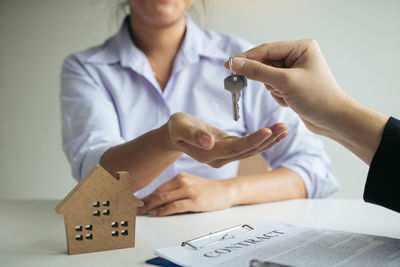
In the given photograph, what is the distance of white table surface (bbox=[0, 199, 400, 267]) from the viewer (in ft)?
2.22

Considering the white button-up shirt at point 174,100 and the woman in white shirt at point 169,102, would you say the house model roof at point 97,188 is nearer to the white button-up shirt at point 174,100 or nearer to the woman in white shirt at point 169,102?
the woman in white shirt at point 169,102

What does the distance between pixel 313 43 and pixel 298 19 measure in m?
1.77

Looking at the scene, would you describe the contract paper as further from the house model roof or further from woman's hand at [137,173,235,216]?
woman's hand at [137,173,235,216]

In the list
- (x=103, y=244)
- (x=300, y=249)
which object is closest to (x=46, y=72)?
(x=103, y=244)

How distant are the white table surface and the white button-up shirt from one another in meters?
0.25

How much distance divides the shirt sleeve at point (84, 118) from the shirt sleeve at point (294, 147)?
449mm

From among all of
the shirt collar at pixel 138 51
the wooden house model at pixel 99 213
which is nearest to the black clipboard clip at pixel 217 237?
the wooden house model at pixel 99 213

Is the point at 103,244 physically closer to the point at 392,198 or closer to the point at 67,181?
the point at 392,198

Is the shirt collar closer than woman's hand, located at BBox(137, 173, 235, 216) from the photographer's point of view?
No

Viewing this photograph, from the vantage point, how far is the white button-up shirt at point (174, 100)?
4.37 feet

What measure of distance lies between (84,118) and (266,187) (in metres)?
0.57

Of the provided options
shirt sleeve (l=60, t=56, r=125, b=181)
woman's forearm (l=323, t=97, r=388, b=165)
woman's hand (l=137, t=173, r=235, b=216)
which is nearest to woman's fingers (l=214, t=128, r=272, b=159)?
woman's forearm (l=323, t=97, r=388, b=165)

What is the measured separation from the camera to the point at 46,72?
8.03 ft

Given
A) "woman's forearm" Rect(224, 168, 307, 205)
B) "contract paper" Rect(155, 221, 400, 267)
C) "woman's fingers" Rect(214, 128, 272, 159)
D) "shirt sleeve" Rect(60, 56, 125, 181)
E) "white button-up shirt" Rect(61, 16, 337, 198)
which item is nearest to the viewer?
"contract paper" Rect(155, 221, 400, 267)
